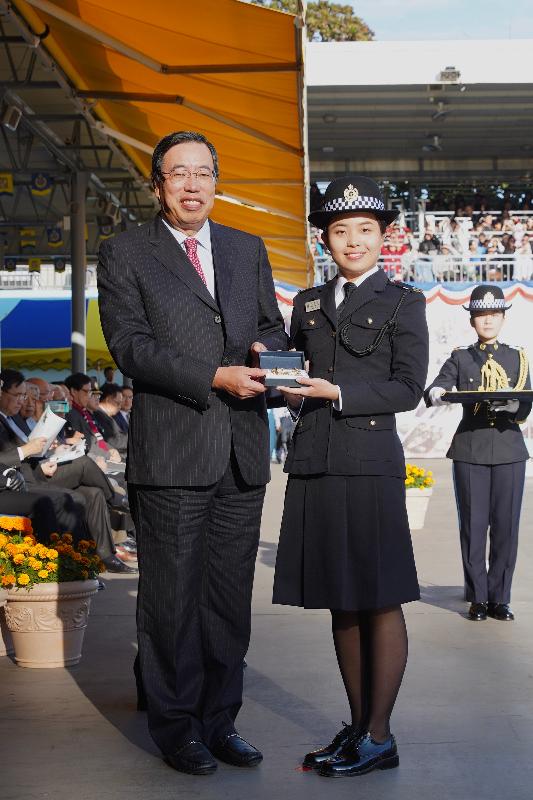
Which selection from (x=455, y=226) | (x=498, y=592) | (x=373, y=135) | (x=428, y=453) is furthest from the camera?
(x=373, y=135)

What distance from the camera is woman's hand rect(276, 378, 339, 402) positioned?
405cm

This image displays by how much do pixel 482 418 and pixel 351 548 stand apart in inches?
→ 137

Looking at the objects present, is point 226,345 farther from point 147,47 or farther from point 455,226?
point 455,226

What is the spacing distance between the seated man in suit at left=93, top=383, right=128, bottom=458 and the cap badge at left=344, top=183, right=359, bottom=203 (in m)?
7.88

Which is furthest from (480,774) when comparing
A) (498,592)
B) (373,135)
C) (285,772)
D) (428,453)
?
(373,135)

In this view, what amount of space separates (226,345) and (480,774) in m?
1.65

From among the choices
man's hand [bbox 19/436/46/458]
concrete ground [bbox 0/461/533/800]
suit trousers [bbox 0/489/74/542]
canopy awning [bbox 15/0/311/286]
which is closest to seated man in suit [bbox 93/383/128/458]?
canopy awning [bbox 15/0/311/286]

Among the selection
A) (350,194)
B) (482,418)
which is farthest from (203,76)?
(350,194)

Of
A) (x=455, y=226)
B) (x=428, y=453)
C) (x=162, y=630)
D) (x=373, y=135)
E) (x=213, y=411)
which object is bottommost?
(x=428, y=453)

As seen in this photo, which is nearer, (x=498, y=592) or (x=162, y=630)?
(x=162, y=630)

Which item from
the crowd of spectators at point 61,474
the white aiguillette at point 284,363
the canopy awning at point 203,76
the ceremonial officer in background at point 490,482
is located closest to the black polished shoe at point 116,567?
the crowd of spectators at point 61,474

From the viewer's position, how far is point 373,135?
1195 inches

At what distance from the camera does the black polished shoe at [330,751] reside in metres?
4.30

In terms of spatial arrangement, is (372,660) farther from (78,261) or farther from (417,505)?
(78,261)
